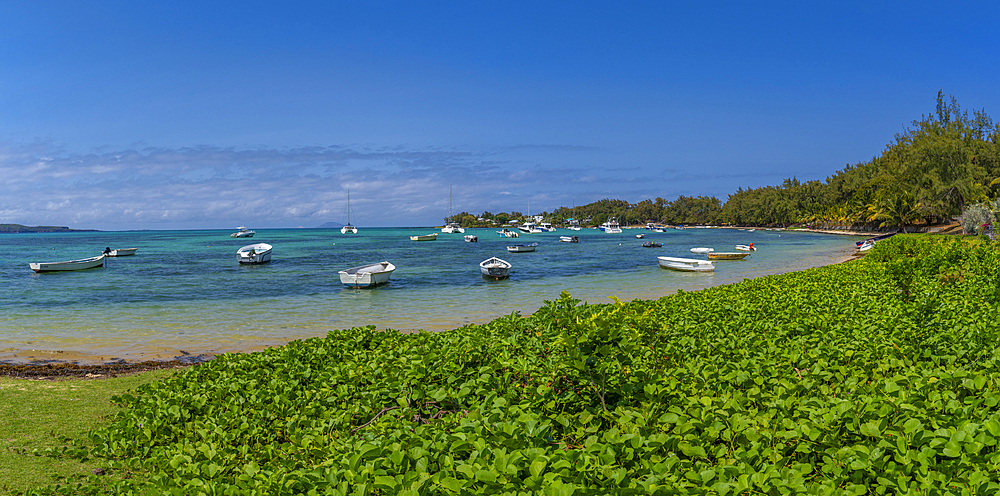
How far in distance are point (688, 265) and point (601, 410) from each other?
3587 cm

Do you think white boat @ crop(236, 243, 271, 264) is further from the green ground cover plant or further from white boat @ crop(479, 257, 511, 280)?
the green ground cover plant

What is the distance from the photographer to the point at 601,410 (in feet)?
12.3

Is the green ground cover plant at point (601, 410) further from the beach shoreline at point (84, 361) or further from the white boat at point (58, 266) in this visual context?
the white boat at point (58, 266)

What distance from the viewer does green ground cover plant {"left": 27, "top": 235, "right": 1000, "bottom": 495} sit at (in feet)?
8.07

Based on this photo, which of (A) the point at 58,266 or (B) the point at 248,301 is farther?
(A) the point at 58,266

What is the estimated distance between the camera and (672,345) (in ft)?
17.0

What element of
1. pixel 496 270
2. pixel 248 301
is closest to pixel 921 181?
pixel 496 270

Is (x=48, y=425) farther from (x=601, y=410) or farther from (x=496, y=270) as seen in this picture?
(x=496, y=270)

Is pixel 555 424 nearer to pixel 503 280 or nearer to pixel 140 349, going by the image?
pixel 140 349

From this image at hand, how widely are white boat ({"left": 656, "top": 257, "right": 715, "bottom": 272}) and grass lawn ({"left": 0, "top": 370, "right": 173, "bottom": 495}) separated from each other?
33.2 metres

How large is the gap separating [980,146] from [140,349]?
88.2 meters

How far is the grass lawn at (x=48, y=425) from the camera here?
15.8ft

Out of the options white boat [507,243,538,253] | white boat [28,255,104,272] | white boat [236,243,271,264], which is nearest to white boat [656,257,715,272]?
white boat [507,243,538,253]

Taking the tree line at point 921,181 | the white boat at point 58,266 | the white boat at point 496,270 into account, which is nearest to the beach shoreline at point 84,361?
the white boat at point 496,270
